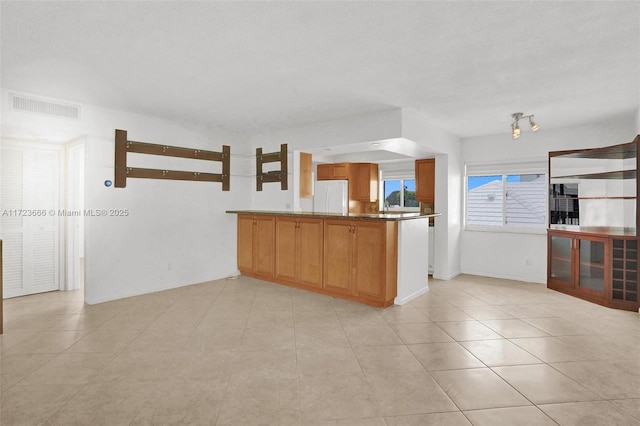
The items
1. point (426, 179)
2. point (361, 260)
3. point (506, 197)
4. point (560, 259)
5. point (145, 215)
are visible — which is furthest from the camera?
point (426, 179)

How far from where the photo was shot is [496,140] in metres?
5.87

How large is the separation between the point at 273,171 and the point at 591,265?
15.6ft

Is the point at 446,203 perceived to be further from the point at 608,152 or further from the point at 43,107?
the point at 43,107

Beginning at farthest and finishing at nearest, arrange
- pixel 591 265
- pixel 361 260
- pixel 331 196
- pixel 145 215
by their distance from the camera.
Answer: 1. pixel 331 196
2. pixel 145 215
3. pixel 591 265
4. pixel 361 260

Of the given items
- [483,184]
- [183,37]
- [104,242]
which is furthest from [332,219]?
[483,184]

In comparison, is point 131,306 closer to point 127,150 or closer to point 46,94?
point 127,150

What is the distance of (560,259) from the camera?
4949 millimetres

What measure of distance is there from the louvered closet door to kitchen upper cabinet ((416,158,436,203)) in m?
5.63

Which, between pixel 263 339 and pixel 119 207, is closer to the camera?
pixel 263 339

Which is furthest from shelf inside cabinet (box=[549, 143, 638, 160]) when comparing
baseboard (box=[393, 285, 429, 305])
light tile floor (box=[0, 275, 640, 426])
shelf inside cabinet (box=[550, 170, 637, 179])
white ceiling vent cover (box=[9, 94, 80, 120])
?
white ceiling vent cover (box=[9, 94, 80, 120])

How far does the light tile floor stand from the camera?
6.61 ft

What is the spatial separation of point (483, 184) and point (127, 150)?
576cm

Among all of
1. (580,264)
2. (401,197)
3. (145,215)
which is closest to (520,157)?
(580,264)

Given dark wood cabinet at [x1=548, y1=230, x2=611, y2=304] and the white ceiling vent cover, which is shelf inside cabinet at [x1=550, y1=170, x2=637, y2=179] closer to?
dark wood cabinet at [x1=548, y1=230, x2=611, y2=304]
